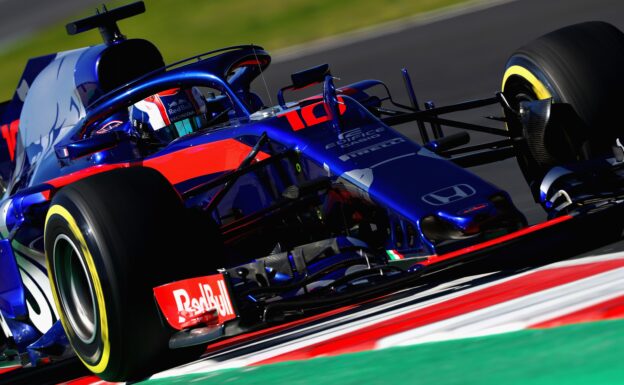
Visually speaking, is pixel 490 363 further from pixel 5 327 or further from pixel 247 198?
pixel 5 327

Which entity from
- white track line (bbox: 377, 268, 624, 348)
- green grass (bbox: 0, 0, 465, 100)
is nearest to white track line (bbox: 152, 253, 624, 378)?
white track line (bbox: 377, 268, 624, 348)

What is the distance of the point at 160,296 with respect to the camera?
16.0ft

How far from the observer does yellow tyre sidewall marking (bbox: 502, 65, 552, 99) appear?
6.19 metres

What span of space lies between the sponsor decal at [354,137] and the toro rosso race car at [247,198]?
0.5 inches

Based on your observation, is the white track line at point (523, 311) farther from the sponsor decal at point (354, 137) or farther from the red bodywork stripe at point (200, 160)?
the red bodywork stripe at point (200, 160)

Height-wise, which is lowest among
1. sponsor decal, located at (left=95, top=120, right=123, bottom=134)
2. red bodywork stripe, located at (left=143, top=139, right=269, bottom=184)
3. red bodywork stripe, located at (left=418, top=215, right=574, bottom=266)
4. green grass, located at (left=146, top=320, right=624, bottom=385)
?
green grass, located at (left=146, top=320, right=624, bottom=385)

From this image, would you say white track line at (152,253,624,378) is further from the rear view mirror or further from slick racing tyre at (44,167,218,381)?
the rear view mirror

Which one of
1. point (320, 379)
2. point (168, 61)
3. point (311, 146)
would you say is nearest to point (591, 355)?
point (320, 379)

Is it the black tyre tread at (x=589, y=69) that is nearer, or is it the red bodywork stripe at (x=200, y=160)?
the black tyre tread at (x=589, y=69)

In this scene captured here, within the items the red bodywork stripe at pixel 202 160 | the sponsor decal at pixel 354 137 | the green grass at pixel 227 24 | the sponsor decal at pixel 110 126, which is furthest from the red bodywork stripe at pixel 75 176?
the green grass at pixel 227 24

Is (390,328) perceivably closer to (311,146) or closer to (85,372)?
(311,146)

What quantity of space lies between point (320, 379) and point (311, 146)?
1.93 m

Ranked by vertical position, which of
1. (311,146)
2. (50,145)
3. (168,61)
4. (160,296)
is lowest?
(160,296)

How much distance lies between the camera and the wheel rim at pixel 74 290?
17.7 feet
